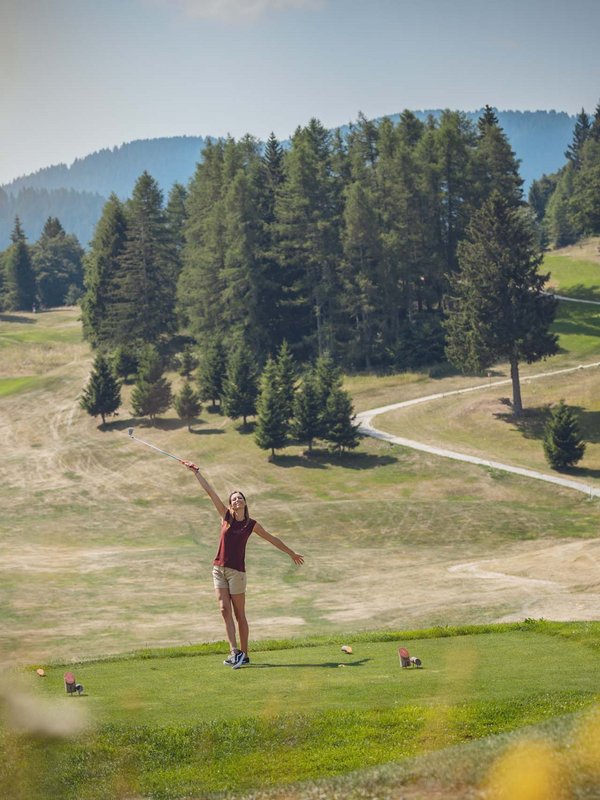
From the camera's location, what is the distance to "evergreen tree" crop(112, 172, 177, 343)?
10569 centimetres

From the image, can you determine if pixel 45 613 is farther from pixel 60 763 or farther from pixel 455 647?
pixel 60 763

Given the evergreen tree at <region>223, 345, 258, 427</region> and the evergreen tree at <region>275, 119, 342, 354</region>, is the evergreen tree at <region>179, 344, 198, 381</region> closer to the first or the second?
the evergreen tree at <region>275, 119, 342, 354</region>

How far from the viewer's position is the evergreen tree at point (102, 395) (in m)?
86.4

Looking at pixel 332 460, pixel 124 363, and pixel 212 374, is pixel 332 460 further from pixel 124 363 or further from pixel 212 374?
pixel 124 363

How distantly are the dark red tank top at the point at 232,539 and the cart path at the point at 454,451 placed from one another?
46.7 m

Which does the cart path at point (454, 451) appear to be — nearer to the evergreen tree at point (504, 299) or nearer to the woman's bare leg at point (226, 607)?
the evergreen tree at point (504, 299)

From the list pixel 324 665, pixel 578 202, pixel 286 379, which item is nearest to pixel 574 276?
pixel 578 202

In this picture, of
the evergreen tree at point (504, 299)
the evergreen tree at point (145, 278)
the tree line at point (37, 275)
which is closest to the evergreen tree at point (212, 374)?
the evergreen tree at point (145, 278)

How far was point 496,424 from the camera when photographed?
7506cm

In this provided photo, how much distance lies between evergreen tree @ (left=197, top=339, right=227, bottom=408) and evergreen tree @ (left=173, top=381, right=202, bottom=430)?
268cm

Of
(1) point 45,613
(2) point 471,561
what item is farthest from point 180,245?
(1) point 45,613

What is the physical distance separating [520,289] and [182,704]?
6511cm

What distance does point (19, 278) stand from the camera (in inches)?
6698

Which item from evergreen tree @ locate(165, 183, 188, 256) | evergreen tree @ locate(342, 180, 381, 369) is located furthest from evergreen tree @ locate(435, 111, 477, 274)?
evergreen tree @ locate(165, 183, 188, 256)
